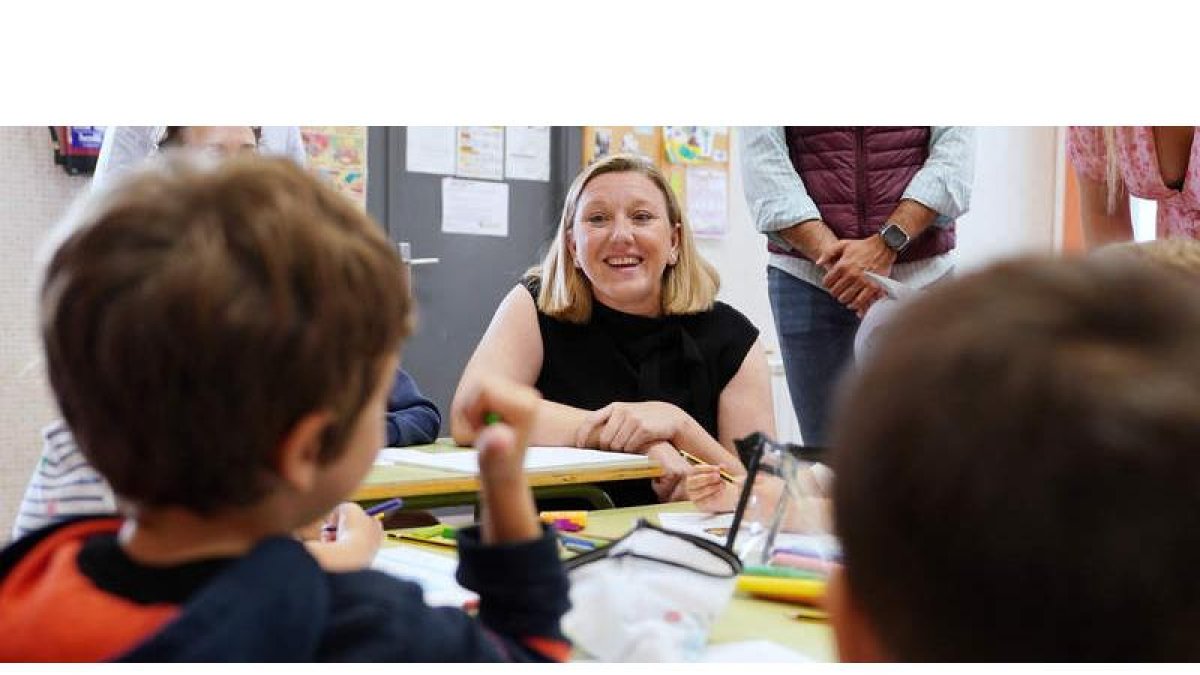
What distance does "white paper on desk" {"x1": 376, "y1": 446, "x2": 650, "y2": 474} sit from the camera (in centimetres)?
164

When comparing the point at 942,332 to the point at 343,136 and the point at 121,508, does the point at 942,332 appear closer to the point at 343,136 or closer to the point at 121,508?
the point at 121,508

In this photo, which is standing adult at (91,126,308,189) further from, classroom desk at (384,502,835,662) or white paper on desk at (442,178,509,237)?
white paper on desk at (442,178,509,237)

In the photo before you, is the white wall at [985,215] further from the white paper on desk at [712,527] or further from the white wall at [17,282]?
the white paper on desk at [712,527]

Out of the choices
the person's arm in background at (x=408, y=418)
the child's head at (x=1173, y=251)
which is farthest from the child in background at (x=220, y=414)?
the person's arm in background at (x=408, y=418)

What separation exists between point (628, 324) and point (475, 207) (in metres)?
1.69

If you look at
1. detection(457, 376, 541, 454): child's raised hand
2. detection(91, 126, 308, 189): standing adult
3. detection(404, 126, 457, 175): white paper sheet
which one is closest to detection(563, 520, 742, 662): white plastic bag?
detection(457, 376, 541, 454): child's raised hand

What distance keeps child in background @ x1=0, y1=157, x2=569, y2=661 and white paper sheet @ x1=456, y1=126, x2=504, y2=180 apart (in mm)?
3130

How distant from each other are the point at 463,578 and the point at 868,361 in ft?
1.23

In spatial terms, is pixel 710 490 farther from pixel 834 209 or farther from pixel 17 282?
pixel 17 282

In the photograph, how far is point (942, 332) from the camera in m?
0.50

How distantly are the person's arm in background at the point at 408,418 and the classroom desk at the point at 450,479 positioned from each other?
33 cm

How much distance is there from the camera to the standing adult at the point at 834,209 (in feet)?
7.41
